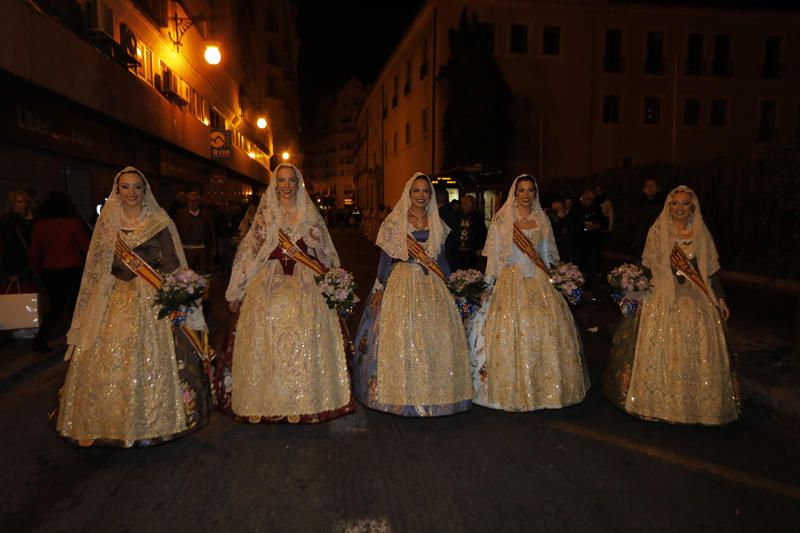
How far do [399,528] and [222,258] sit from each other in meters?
14.4

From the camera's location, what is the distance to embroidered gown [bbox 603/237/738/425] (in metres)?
4.78

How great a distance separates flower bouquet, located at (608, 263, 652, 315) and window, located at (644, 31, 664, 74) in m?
31.4

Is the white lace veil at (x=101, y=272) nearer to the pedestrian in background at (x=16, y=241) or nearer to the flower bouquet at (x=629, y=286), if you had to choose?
the flower bouquet at (x=629, y=286)

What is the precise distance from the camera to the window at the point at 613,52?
105 ft

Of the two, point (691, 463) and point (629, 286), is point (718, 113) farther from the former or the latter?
point (691, 463)

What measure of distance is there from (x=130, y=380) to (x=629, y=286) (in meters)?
3.95

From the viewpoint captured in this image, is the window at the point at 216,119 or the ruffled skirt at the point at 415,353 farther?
the window at the point at 216,119

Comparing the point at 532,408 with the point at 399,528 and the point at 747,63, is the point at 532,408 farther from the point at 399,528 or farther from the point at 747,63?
the point at 747,63

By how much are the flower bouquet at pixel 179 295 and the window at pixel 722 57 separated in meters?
36.1

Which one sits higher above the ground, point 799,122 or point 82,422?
point 799,122

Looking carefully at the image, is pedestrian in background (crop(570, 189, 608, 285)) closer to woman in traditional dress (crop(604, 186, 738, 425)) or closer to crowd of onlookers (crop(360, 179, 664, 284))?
crowd of onlookers (crop(360, 179, 664, 284))

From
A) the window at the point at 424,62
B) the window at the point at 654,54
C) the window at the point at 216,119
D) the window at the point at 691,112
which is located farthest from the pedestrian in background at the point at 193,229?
the window at the point at 691,112

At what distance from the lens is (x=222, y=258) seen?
16.8m

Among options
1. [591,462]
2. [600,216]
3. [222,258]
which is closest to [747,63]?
[600,216]
